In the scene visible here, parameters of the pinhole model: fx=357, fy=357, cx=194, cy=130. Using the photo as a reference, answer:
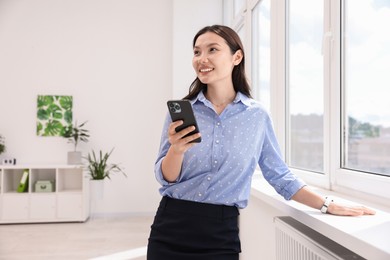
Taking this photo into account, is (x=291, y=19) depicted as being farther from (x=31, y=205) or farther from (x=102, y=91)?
(x=31, y=205)

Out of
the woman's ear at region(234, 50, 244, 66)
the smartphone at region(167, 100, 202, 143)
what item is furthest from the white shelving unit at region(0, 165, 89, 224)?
the smartphone at region(167, 100, 202, 143)

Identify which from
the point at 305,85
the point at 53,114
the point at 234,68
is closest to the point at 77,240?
the point at 53,114

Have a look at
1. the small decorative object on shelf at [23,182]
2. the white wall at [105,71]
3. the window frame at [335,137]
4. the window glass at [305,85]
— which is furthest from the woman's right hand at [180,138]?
the small decorative object on shelf at [23,182]

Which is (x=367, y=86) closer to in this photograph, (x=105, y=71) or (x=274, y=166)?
(x=274, y=166)

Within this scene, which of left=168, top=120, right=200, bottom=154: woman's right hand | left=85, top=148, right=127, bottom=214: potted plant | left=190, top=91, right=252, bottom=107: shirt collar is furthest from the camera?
left=85, top=148, right=127, bottom=214: potted plant

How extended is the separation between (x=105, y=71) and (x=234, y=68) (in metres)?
3.90

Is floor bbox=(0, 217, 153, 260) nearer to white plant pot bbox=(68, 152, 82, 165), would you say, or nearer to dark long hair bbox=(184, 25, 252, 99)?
white plant pot bbox=(68, 152, 82, 165)

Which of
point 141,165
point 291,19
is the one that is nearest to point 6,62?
point 141,165

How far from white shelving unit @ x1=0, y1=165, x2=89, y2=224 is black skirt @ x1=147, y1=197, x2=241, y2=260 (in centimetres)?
356

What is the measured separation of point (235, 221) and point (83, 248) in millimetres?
2701

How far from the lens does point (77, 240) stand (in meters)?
3.80

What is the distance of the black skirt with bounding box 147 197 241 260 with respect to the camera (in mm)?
1235

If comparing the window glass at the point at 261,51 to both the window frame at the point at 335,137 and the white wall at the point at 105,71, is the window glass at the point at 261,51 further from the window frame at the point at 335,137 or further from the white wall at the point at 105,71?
the white wall at the point at 105,71

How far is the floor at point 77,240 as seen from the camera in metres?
3.35
